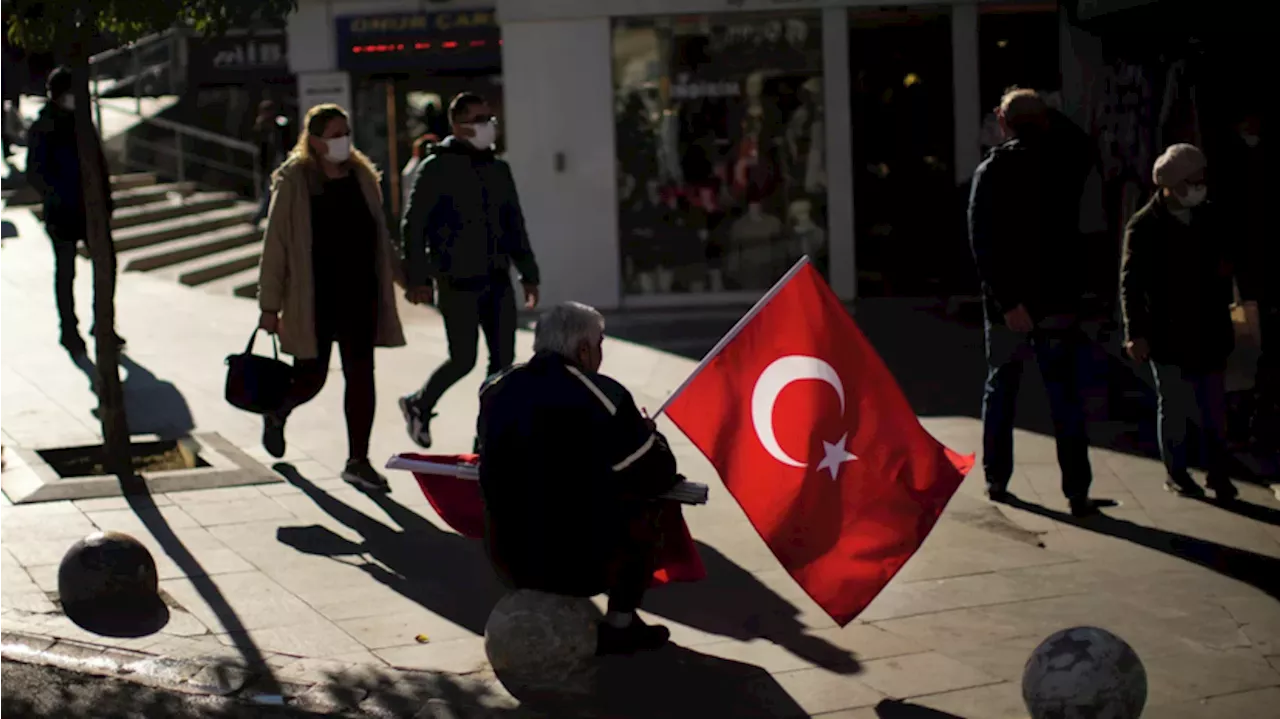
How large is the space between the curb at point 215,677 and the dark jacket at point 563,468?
536 millimetres

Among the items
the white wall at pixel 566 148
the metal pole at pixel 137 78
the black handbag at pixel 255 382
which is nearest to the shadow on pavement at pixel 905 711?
the black handbag at pixel 255 382

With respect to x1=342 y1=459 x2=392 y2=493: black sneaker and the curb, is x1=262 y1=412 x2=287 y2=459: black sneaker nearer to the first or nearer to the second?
x1=342 y1=459 x2=392 y2=493: black sneaker

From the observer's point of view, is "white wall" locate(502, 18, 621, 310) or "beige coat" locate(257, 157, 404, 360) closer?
"beige coat" locate(257, 157, 404, 360)

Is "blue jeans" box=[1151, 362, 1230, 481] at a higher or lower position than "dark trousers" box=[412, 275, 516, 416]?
lower

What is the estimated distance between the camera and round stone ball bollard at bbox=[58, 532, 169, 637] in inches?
274

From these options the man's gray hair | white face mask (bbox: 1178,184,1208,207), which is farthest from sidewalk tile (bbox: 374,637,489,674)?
white face mask (bbox: 1178,184,1208,207)

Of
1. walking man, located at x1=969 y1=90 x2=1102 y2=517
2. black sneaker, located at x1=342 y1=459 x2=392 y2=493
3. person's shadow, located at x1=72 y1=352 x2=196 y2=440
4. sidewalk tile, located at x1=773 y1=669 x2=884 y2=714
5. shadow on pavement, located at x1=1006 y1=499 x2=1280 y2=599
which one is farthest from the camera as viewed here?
person's shadow, located at x1=72 y1=352 x2=196 y2=440

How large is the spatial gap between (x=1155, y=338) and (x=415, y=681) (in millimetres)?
4130

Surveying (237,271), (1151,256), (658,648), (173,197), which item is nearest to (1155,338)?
(1151,256)

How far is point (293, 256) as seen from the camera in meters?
8.90

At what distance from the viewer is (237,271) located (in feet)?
60.4

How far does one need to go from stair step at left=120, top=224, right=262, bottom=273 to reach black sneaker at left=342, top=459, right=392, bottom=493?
919 cm

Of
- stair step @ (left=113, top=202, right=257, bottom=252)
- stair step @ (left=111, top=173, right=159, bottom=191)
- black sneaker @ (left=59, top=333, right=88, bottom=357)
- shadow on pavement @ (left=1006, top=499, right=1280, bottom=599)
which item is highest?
stair step @ (left=111, top=173, right=159, bottom=191)

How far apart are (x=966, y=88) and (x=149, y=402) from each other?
815 cm
